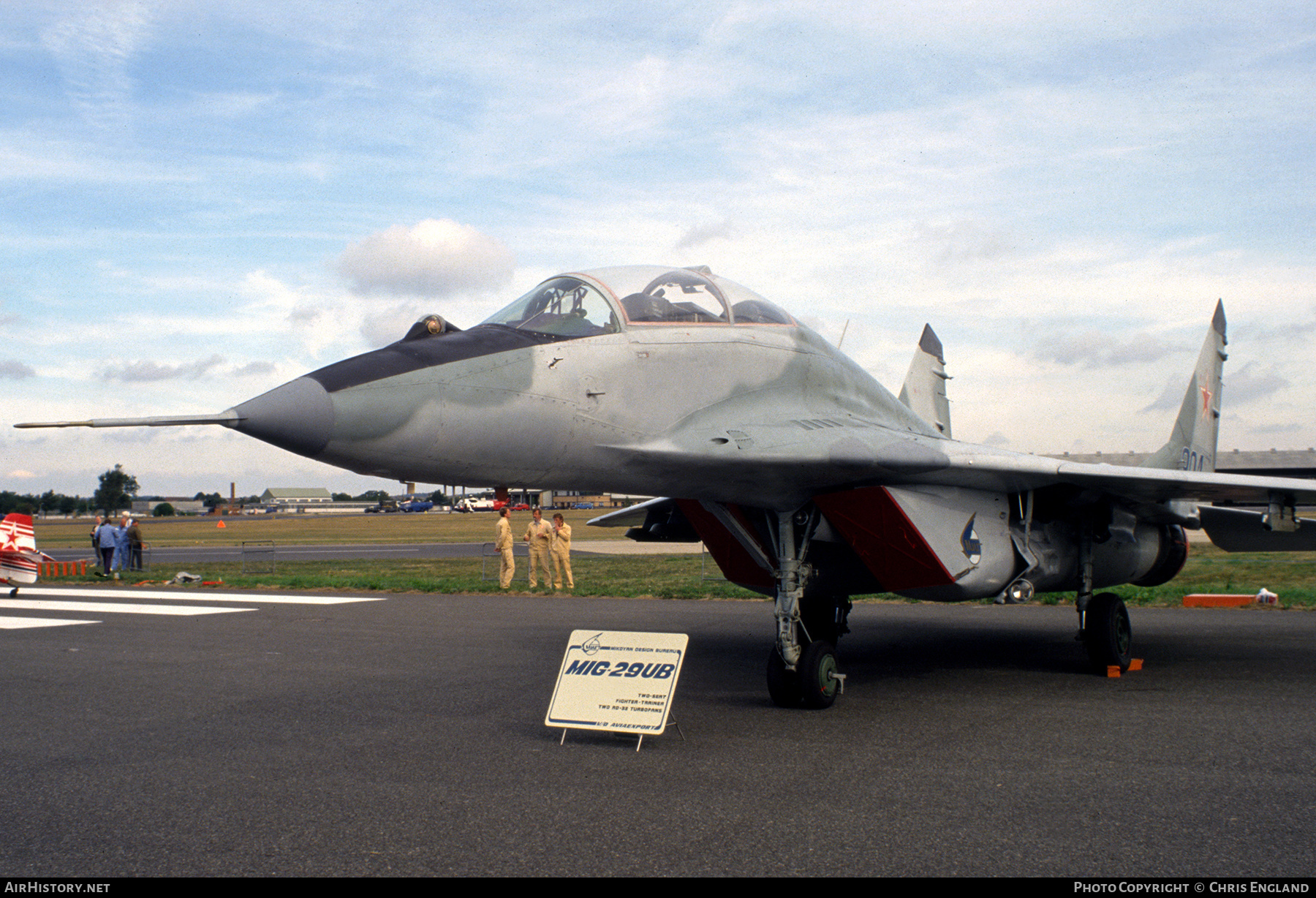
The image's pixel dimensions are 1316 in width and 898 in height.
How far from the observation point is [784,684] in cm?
708

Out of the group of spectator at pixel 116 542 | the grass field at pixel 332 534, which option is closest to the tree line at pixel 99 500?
the grass field at pixel 332 534

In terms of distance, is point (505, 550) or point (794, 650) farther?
point (505, 550)

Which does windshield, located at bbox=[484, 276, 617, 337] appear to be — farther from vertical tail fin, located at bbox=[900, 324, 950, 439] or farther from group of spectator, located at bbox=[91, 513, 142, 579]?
group of spectator, located at bbox=[91, 513, 142, 579]

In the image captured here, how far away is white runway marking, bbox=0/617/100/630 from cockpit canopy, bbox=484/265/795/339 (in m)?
10.7

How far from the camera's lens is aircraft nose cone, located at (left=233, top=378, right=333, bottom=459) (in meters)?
4.71

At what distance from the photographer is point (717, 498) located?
268 inches

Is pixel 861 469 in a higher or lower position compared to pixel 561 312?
lower

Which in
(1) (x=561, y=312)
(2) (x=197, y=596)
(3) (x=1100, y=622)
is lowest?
(2) (x=197, y=596)

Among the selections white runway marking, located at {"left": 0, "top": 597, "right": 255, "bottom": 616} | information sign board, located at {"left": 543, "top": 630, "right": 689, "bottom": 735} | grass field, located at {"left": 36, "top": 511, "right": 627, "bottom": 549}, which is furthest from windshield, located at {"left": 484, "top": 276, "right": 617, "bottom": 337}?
grass field, located at {"left": 36, "top": 511, "right": 627, "bottom": 549}

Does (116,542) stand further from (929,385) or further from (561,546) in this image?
(929,385)

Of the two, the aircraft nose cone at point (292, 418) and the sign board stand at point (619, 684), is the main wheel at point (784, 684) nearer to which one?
the sign board stand at point (619, 684)

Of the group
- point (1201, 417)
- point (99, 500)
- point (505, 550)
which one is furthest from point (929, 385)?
point (99, 500)

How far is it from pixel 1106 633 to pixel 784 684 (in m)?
3.70

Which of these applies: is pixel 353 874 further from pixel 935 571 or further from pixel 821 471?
pixel 935 571
